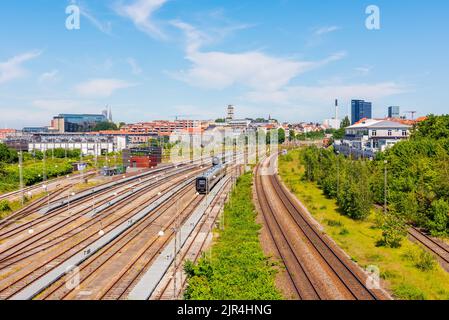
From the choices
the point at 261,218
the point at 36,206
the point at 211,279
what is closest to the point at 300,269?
the point at 211,279

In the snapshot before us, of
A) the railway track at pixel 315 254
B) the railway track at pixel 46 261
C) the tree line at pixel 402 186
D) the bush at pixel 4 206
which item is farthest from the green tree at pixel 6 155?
the tree line at pixel 402 186

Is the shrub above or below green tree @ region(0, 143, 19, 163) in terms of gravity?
below

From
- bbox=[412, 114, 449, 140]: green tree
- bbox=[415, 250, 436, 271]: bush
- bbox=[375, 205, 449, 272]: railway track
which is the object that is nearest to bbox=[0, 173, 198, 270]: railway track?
bbox=[415, 250, 436, 271]: bush

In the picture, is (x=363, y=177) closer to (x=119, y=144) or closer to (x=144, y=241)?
(x=144, y=241)

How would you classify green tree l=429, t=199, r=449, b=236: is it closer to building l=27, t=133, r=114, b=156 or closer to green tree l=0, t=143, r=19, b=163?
green tree l=0, t=143, r=19, b=163

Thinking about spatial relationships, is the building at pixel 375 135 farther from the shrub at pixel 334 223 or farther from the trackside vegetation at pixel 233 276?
the trackside vegetation at pixel 233 276

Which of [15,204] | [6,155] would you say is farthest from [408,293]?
[6,155]
